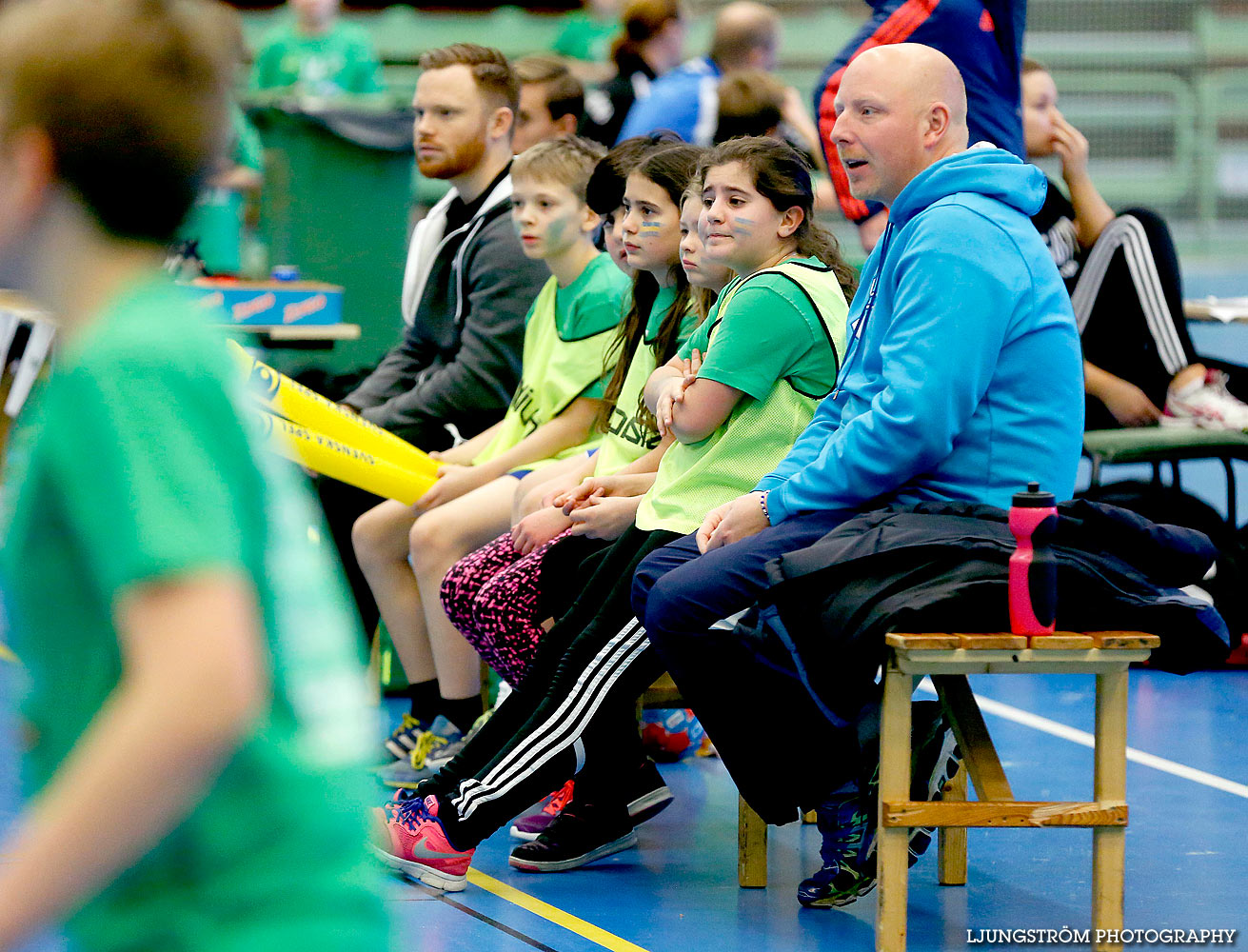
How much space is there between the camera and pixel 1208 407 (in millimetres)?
5184

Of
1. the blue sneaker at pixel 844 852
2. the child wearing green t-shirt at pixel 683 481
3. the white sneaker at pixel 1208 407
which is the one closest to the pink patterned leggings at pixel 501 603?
the child wearing green t-shirt at pixel 683 481

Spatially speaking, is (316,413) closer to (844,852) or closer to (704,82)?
(844,852)

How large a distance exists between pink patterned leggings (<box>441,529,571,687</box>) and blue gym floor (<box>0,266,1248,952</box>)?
1.38 ft

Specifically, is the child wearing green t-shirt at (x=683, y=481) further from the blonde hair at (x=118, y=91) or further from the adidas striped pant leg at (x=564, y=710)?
the blonde hair at (x=118, y=91)

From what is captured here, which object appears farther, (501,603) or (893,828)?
(501,603)

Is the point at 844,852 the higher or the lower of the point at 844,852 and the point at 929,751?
the lower

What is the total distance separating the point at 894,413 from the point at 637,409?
106cm

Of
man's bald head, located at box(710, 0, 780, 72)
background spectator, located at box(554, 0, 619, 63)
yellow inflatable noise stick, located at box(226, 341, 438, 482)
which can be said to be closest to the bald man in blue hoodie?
yellow inflatable noise stick, located at box(226, 341, 438, 482)

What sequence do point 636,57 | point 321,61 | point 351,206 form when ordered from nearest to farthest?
1. point 636,57
2. point 351,206
3. point 321,61

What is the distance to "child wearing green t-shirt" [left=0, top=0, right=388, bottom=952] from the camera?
101 centimetres

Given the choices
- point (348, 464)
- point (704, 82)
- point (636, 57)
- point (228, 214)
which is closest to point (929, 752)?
point (348, 464)

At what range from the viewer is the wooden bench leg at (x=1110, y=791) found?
9.04 ft

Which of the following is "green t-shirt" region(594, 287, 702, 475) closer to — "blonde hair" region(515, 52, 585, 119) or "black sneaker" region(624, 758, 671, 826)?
"black sneaker" region(624, 758, 671, 826)

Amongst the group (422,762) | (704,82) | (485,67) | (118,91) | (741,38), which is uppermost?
(118,91)
